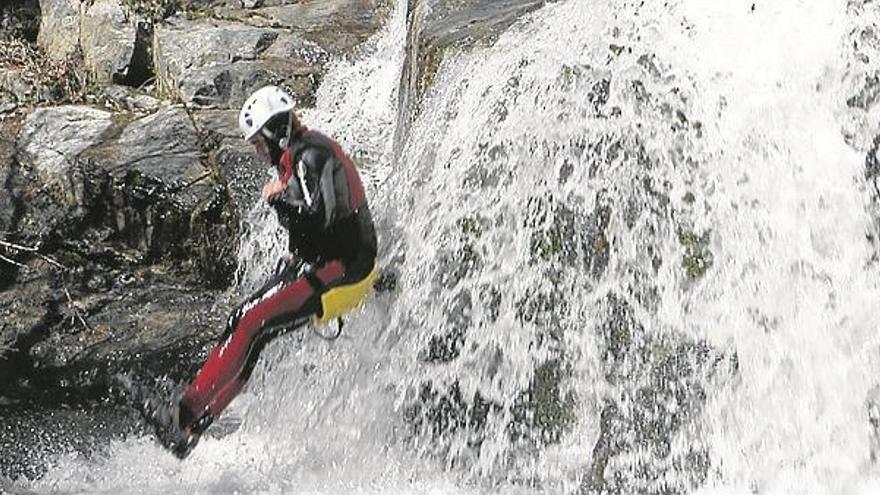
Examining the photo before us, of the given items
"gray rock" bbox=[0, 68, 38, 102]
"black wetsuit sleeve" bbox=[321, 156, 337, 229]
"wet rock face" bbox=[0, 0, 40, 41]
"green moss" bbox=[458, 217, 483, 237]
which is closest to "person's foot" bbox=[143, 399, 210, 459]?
"black wetsuit sleeve" bbox=[321, 156, 337, 229]

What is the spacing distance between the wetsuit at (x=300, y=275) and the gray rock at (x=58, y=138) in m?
3.33

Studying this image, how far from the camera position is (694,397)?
227 inches

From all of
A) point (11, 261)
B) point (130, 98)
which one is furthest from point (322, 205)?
point (130, 98)

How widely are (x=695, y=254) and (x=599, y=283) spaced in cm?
55

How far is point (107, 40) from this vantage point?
37.0 ft

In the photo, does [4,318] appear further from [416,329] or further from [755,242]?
[755,242]

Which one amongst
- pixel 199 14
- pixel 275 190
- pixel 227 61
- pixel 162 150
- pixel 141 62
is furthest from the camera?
pixel 199 14

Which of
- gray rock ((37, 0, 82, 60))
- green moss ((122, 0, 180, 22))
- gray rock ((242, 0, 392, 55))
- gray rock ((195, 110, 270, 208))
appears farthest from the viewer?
gray rock ((37, 0, 82, 60))

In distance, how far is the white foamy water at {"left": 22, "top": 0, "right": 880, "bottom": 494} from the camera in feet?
18.4

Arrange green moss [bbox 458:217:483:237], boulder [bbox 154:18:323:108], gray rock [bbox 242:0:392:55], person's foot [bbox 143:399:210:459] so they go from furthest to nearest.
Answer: gray rock [bbox 242:0:392:55]
boulder [bbox 154:18:323:108]
green moss [bbox 458:217:483:237]
person's foot [bbox 143:399:210:459]

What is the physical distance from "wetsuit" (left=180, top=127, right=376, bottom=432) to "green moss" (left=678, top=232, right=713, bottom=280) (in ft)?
5.73

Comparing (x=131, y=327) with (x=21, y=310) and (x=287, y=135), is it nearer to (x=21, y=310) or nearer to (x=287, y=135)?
(x=21, y=310)

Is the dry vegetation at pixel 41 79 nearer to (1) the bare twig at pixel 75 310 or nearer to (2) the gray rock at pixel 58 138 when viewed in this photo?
(2) the gray rock at pixel 58 138

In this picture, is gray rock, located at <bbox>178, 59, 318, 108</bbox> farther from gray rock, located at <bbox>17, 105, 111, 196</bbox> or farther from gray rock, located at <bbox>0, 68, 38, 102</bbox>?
gray rock, located at <bbox>0, 68, 38, 102</bbox>
